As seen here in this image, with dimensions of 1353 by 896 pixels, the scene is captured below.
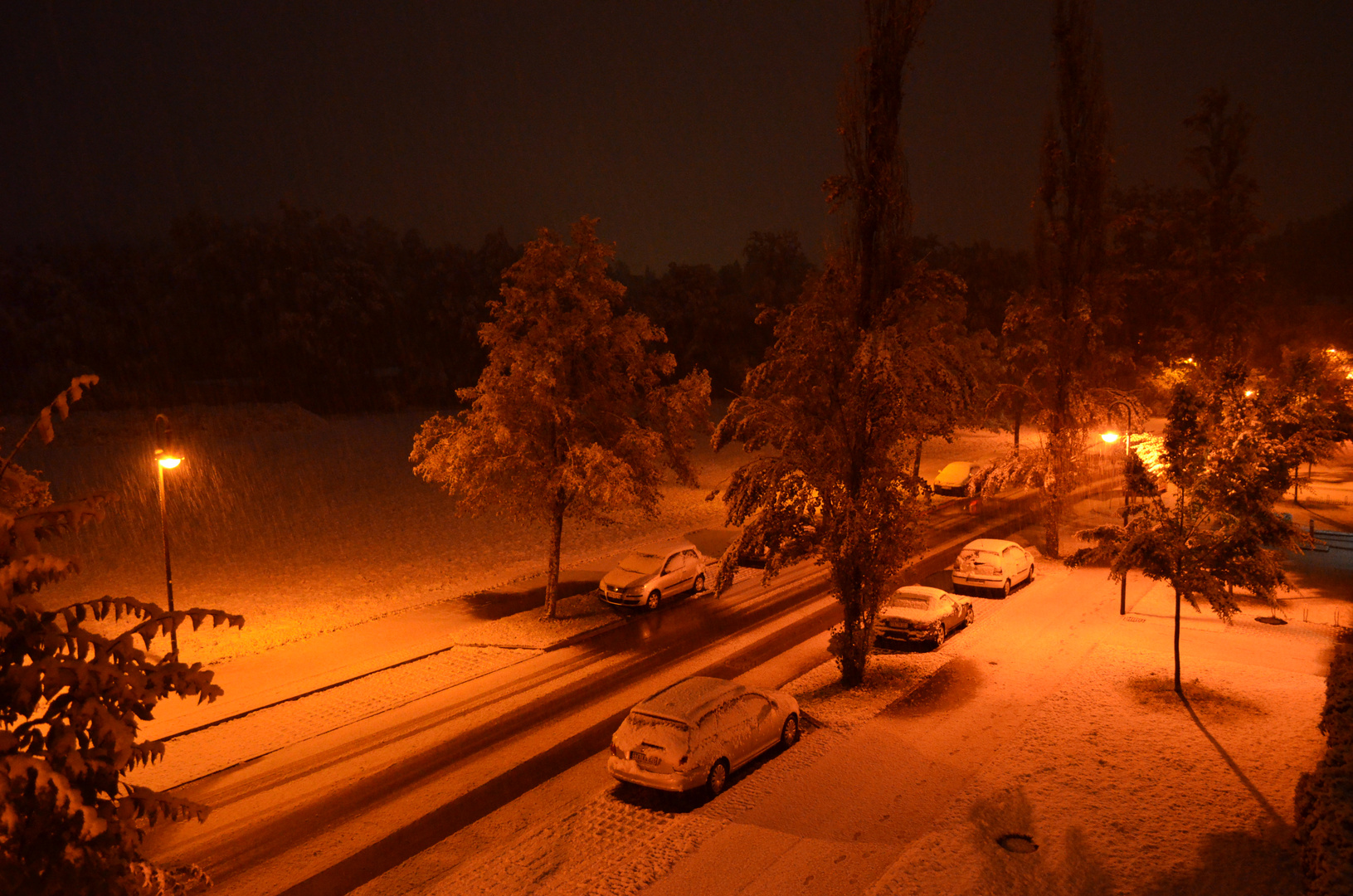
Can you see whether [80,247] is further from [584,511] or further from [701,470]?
[584,511]

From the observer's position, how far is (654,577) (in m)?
23.5

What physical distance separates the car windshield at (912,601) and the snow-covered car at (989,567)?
4803mm

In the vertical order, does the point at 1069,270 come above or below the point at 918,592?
above

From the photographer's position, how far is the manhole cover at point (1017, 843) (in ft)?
34.5

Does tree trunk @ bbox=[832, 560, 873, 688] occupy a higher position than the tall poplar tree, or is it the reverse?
the tall poplar tree

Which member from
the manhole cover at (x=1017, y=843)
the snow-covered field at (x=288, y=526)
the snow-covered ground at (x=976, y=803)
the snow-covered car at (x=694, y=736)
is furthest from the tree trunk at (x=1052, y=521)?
the manhole cover at (x=1017, y=843)

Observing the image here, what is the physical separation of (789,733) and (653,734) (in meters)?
Answer: 3.08

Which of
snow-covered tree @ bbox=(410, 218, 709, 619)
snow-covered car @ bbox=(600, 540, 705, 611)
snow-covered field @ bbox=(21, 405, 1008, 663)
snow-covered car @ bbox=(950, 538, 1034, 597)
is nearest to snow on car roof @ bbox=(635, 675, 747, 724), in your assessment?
snow-covered tree @ bbox=(410, 218, 709, 619)

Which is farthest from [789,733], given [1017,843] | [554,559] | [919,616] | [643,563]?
[643,563]

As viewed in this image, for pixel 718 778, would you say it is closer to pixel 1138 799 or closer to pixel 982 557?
pixel 1138 799

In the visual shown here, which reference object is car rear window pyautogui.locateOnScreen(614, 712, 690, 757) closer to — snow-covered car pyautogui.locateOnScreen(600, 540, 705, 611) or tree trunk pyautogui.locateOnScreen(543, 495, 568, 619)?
tree trunk pyautogui.locateOnScreen(543, 495, 568, 619)

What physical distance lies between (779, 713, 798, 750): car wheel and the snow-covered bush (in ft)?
22.7

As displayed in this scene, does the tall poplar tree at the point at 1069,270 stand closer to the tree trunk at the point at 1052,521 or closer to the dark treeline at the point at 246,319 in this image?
the tree trunk at the point at 1052,521

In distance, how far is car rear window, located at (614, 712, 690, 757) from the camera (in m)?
12.1
